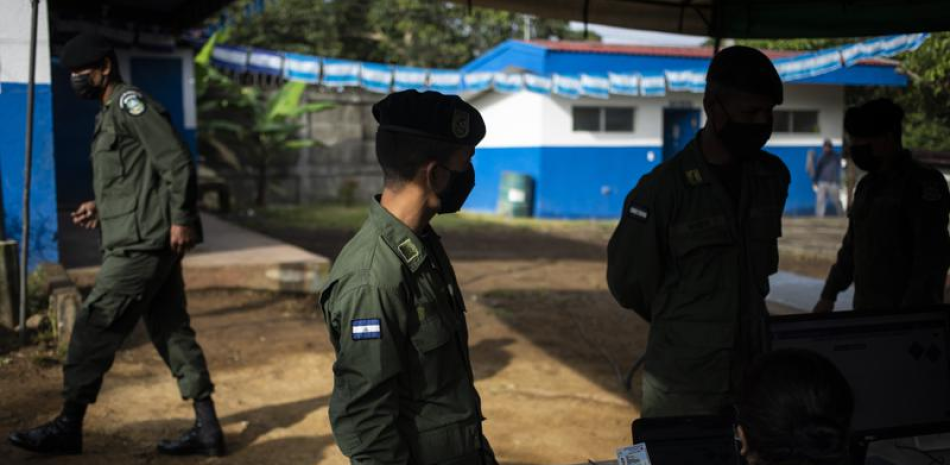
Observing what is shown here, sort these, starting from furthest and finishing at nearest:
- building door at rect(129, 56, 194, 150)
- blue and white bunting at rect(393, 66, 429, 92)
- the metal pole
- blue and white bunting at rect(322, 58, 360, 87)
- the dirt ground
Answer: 1. blue and white bunting at rect(393, 66, 429, 92)
2. blue and white bunting at rect(322, 58, 360, 87)
3. building door at rect(129, 56, 194, 150)
4. the metal pole
5. the dirt ground

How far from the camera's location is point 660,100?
17.8 meters

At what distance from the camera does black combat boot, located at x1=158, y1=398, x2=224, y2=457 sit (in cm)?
397

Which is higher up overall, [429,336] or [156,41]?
[156,41]

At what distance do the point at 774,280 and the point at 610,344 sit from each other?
6.83 ft

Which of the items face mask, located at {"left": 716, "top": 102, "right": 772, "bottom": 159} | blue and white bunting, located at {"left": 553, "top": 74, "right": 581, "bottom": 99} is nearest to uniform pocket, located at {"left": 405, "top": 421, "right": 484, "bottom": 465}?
face mask, located at {"left": 716, "top": 102, "right": 772, "bottom": 159}

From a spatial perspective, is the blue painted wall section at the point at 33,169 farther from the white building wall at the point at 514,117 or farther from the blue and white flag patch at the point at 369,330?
the white building wall at the point at 514,117

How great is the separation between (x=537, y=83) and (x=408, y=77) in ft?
7.89

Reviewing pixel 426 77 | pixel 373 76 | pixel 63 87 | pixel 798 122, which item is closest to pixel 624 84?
pixel 426 77

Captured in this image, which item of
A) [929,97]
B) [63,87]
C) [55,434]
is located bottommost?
[55,434]

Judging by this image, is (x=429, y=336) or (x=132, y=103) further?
(x=132, y=103)

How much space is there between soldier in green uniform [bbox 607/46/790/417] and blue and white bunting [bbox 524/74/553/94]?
13380mm

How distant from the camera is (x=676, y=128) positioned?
18.4m

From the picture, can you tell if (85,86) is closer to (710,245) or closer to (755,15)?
(710,245)

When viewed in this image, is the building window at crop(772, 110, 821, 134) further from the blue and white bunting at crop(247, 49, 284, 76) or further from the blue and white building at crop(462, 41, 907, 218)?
the blue and white bunting at crop(247, 49, 284, 76)
